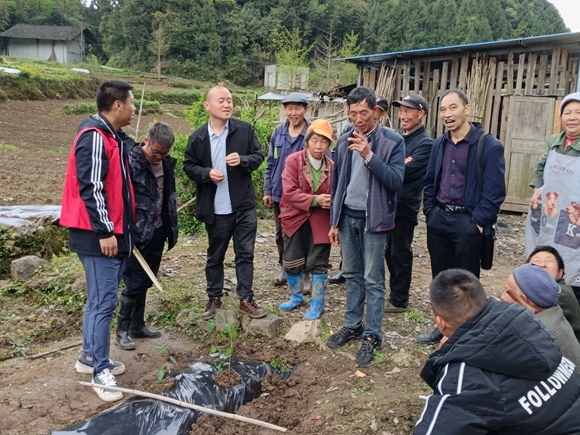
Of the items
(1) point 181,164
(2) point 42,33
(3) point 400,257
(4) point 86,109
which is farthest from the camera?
(2) point 42,33

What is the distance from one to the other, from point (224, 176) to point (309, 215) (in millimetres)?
814

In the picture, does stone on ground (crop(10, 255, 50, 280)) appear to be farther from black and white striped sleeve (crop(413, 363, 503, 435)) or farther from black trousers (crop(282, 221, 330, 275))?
black and white striped sleeve (crop(413, 363, 503, 435))

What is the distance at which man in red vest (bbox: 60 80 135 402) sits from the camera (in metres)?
3.28

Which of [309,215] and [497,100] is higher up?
[497,100]

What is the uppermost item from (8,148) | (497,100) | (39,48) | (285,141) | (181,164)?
(39,48)

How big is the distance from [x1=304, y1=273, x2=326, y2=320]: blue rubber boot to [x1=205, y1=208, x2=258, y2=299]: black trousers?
1.81ft

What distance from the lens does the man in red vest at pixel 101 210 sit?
3.28m

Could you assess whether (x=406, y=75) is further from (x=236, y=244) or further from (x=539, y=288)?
(x=539, y=288)

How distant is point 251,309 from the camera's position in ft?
14.9

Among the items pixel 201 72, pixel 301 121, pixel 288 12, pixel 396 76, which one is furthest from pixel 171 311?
pixel 288 12

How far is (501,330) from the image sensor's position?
1.96 metres

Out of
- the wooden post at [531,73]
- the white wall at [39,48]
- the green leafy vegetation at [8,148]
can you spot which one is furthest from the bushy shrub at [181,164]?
the white wall at [39,48]

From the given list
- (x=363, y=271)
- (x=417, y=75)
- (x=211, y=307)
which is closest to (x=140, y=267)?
(x=211, y=307)

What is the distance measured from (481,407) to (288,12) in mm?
67867
